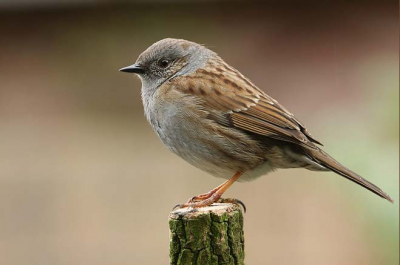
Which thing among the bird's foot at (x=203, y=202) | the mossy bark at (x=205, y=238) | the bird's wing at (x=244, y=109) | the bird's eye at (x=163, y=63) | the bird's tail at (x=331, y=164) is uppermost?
the bird's eye at (x=163, y=63)

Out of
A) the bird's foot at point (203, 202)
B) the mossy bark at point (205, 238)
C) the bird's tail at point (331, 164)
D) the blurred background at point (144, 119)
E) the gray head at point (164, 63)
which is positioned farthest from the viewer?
the blurred background at point (144, 119)

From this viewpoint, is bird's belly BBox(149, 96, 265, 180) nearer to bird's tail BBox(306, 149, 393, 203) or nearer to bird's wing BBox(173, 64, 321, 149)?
bird's wing BBox(173, 64, 321, 149)

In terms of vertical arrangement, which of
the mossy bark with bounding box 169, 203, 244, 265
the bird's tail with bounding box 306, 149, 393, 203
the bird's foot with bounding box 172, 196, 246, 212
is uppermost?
the bird's tail with bounding box 306, 149, 393, 203

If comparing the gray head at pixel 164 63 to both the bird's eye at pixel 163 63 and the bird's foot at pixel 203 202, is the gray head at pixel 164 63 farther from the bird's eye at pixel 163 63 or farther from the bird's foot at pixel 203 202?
the bird's foot at pixel 203 202

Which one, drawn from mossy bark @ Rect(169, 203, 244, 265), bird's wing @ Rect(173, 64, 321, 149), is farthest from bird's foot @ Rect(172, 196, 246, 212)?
bird's wing @ Rect(173, 64, 321, 149)

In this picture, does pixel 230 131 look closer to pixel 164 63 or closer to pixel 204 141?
pixel 204 141

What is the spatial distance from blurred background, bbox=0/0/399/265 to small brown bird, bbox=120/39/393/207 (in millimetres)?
1764

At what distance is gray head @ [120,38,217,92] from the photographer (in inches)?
217

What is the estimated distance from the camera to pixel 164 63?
18.3 ft

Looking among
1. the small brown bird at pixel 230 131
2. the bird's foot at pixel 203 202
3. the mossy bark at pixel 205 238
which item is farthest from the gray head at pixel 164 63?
the mossy bark at pixel 205 238

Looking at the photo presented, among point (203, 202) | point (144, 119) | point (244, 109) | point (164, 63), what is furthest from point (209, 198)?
point (144, 119)

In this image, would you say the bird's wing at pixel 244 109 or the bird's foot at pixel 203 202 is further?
the bird's wing at pixel 244 109

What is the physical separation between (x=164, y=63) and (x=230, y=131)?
33.6 inches

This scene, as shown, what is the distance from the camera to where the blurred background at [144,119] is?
779 centimetres
